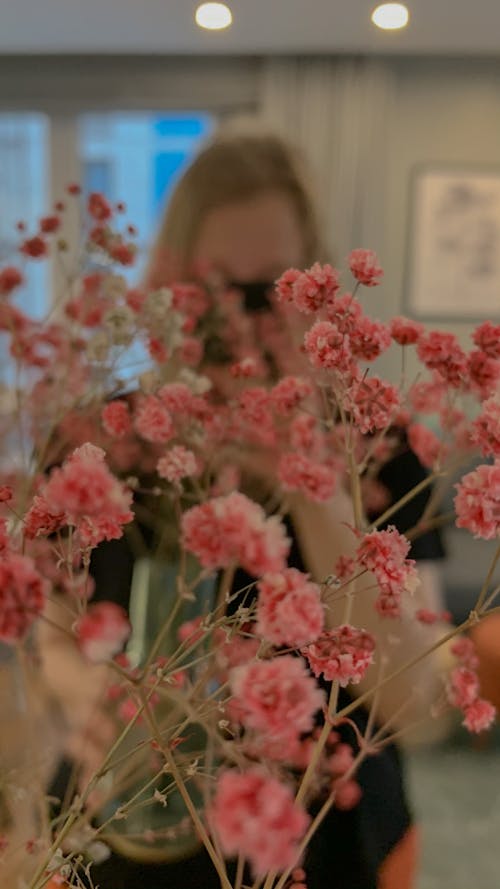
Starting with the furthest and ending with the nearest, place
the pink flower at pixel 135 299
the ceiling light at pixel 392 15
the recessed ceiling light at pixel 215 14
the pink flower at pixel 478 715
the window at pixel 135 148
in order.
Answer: the window at pixel 135 148 → the ceiling light at pixel 392 15 → the recessed ceiling light at pixel 215 14 → the pink flower at pixel 135 299 → the pink flower at pixel 478 715

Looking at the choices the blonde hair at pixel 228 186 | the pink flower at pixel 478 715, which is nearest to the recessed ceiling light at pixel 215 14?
the blonde hair at pixel 228 186

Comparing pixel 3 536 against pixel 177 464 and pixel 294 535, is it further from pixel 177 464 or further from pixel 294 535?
pixel 294 535

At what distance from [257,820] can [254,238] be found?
0.70 meters

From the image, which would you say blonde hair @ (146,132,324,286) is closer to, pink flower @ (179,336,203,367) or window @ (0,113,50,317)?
pink flower @ (179,336,203,367)

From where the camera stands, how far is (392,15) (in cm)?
105

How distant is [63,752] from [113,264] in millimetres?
322

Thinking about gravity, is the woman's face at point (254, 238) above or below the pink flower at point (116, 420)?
above

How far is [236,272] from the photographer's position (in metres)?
0.84

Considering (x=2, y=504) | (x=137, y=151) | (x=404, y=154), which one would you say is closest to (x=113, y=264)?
(x=2, y=504)

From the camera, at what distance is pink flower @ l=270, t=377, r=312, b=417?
443 mm

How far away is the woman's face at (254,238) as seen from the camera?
0.84 m

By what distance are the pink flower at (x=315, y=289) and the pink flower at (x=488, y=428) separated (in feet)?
0.27

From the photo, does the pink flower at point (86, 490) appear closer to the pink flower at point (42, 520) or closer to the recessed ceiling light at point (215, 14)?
the pink flower at point (42, 520)

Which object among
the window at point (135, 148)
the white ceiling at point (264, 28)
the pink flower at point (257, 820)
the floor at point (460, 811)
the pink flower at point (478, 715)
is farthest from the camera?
the window at point (135, 148)
